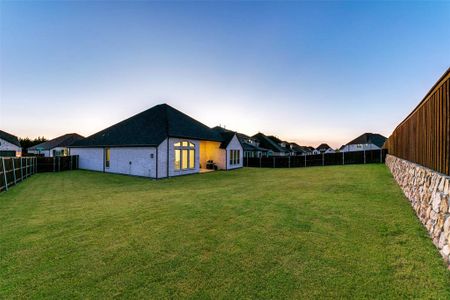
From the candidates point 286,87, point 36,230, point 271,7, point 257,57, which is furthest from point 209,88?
point 36,230

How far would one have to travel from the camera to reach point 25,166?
14695mm

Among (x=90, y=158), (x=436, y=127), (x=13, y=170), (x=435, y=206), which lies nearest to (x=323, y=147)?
(x=90, y=158)

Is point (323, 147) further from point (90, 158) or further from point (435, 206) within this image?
point (435, 206)

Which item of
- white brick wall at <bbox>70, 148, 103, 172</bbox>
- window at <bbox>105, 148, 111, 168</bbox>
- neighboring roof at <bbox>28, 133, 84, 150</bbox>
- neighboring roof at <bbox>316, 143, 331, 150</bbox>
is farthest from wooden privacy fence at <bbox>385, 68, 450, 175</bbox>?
neighboring roof at <bbox>316, 143, 331, 150</bbox>

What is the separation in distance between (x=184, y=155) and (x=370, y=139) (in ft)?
168

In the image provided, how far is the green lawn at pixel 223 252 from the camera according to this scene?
266cm

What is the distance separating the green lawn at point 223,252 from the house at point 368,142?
5160cm

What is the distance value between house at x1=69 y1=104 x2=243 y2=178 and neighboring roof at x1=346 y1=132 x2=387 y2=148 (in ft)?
140

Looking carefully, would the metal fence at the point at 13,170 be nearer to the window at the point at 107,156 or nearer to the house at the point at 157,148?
the window at the point at 107,156

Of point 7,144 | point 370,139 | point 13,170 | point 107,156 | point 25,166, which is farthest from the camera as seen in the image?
point 370,139

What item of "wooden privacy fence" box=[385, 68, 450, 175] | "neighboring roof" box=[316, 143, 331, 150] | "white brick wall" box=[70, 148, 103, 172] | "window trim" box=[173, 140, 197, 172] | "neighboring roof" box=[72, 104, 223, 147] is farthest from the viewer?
"neighboring roof" box=[316, 143, 331, 150]

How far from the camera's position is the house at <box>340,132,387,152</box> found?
4866cm

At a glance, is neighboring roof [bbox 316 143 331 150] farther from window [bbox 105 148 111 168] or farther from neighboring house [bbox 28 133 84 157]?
window [bbox 105 148 111 168]

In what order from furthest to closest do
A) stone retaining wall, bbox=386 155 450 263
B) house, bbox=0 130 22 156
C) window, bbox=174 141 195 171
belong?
house, bbox=0 130 22 156 → window, bbox=174 141 195 171 → stone retaining wall, bbox=386 155 450 263
